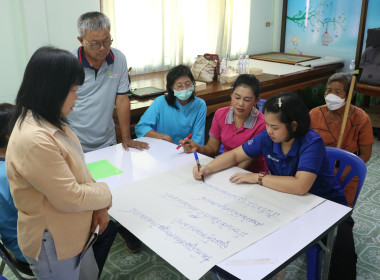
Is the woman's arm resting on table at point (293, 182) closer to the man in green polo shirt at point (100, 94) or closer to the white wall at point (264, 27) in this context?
the man in green polo shirt at point (100, 94)

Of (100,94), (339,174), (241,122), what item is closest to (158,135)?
(100,94)

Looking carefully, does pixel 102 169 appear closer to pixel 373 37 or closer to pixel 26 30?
pixel 26 30

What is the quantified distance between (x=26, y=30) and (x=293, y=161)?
7.65 ft

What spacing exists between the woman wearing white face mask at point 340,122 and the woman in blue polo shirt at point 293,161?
0.67m

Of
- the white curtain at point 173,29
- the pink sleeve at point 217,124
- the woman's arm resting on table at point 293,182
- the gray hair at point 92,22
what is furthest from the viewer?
the white curtain at point 173,29

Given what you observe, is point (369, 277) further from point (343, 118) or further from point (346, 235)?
point (343, 118)

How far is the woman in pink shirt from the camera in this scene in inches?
79.4

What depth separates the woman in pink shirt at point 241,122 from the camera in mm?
2016

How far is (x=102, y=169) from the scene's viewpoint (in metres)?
1.83

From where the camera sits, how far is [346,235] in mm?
1702

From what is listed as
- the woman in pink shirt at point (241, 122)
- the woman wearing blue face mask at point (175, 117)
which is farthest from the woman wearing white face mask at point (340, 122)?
the woman wearing blue face mask at point (175, 117)

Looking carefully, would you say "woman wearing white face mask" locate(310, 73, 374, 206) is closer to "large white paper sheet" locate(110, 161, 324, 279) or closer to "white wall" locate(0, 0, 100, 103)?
"large white paper sheet" locate(110, 161, 324, 279)

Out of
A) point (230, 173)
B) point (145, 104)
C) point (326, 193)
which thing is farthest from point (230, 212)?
point (145, 104)

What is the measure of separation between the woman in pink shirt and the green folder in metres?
0.42
